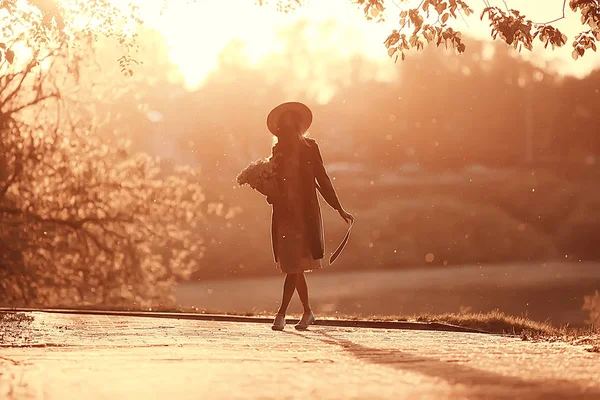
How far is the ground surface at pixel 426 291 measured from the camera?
39.0 meters

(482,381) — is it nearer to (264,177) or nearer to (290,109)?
(264,177)

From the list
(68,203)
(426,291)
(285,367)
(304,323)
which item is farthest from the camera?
(426,291)

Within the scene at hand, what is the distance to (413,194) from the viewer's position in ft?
216

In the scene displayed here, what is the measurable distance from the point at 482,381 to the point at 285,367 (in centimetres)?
128

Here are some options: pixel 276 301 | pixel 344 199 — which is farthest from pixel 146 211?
pixel 344 199

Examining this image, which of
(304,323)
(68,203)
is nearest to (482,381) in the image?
(304,323)

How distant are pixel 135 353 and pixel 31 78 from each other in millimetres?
18000

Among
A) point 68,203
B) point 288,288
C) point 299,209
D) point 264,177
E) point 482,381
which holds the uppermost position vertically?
point 68,203

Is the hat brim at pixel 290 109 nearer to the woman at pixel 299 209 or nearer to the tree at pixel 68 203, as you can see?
the woman at pixel 299 209

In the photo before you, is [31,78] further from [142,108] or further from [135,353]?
[135,353]

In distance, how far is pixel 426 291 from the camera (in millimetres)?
44688

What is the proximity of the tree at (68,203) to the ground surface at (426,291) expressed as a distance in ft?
29.5

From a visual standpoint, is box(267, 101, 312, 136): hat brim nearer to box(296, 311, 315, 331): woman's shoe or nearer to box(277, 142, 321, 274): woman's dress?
box(277, 142, 321, 274): woman's dress

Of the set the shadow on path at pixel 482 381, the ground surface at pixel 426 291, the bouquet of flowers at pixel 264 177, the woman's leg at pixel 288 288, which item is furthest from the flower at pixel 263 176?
the ground surface at pixel 426 291
